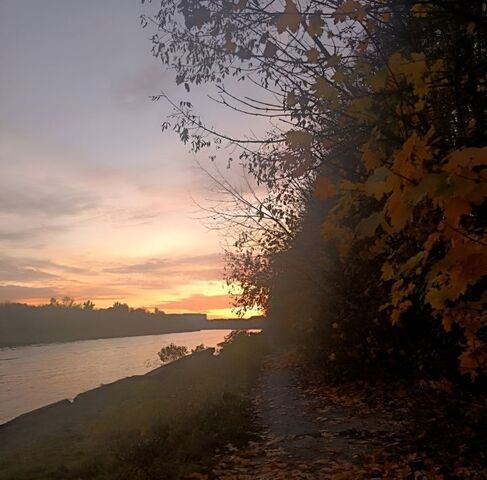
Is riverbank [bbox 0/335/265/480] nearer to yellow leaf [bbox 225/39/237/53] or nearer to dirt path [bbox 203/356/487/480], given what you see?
dirt path [bbox 203/356/487/480]

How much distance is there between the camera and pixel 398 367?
14.0 m

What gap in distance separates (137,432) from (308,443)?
270 inches

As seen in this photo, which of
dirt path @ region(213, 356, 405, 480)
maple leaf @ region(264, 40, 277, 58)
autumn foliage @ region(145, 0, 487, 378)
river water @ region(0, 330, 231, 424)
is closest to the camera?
autumn foliage @ region(145, 0, 487, 378)

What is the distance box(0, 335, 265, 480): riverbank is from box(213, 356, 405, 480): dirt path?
27.9 inches

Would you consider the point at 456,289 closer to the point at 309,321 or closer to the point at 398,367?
the point at 398,367

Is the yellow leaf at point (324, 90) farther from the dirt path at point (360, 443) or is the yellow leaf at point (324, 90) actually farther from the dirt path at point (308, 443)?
the dirt path at point (308, 443)

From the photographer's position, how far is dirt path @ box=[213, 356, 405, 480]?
25.5 feet

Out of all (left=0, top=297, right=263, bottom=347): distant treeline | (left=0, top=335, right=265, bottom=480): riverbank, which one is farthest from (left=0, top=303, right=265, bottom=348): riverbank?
(left=0, top=335, right=265, bottom=480): riverbank

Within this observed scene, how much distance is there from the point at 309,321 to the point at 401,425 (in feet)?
32.2

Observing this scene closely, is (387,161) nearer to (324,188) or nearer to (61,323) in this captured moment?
(324,188)

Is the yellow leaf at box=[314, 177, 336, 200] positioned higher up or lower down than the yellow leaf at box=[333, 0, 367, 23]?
lower down

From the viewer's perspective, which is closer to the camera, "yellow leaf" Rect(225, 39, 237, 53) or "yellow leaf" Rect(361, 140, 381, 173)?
"yellow leaf" Rect(361, 140, 381, 173)

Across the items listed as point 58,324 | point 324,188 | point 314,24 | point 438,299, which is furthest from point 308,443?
point 58,324

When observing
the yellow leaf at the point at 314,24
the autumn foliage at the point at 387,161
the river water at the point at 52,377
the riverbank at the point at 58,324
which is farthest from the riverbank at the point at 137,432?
the riverbank at the point at 58,324
